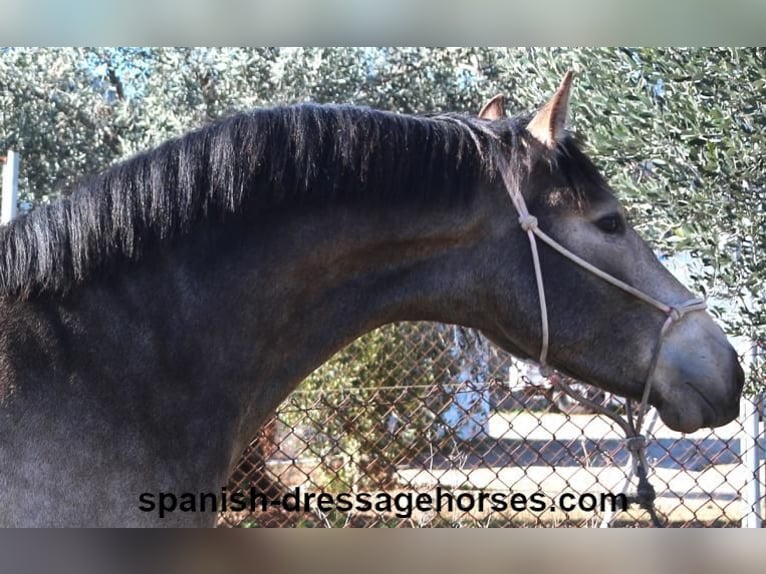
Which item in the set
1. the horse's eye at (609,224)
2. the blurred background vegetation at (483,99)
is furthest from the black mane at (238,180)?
the horse's eye at (609,224)

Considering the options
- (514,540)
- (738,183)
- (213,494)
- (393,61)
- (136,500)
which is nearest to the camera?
(136,500)

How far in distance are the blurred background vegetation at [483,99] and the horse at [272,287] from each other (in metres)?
0.46

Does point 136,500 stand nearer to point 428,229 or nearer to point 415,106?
point 428,229

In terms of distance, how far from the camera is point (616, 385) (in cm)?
250

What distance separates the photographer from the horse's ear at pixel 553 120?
2496mm

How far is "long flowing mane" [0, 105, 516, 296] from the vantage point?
2195mm

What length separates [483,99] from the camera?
981 centimetres

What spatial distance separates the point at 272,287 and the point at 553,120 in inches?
42.4

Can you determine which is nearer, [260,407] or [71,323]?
[71,323]

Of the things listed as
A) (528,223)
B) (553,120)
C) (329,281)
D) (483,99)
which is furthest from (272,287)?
(483,99)

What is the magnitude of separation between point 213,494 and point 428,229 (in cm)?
103

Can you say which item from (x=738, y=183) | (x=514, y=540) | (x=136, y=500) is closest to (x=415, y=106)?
(x=738, y=183)

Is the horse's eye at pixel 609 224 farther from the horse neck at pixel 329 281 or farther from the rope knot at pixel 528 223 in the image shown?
the horse neck at pixel 329 281

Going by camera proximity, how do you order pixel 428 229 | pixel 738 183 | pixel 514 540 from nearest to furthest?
1. pixel 428 229
2. pixel 514 540
3. pixel 738 183
